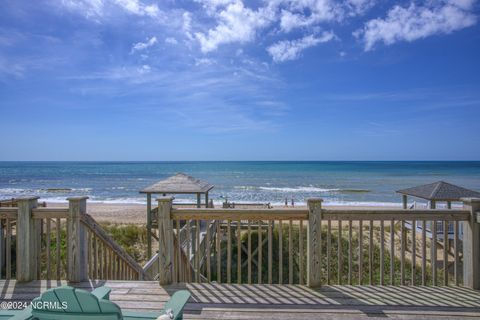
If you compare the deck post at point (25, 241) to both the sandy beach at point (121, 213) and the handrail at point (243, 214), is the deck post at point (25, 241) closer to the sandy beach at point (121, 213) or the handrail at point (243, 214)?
the handrail at point (243, 214)

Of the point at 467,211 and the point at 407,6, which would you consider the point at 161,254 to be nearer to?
the point at 467,211

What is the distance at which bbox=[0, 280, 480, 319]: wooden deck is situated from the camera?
2.75 meters

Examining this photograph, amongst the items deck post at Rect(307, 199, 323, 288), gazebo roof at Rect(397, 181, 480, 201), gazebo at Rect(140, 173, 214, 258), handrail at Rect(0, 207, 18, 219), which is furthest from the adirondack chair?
gazebo roof at Rect(397, 181, 480, 201)

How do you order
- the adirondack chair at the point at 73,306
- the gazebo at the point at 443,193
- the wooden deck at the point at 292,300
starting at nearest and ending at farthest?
the adirondack chair at the point at 73,306 < the wooden deck at the point at 292,300 < the gazebo at the point at 443,193

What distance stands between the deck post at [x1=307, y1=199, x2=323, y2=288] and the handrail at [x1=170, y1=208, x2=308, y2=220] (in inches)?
3.5

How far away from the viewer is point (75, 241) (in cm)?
342

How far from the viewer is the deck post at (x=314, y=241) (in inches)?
130

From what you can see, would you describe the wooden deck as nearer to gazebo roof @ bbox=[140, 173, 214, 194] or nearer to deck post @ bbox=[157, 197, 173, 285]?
deck post @ bbox=[157, 197, 173, 285]

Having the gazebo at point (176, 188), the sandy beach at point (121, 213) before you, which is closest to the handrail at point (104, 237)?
the gazebo at point (176, 188)

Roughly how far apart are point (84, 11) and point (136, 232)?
801 cm

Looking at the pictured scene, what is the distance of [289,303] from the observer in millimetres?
2959

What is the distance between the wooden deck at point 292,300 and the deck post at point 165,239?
15 cm

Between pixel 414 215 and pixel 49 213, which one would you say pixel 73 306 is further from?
pixel 414 215

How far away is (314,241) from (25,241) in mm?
3364
